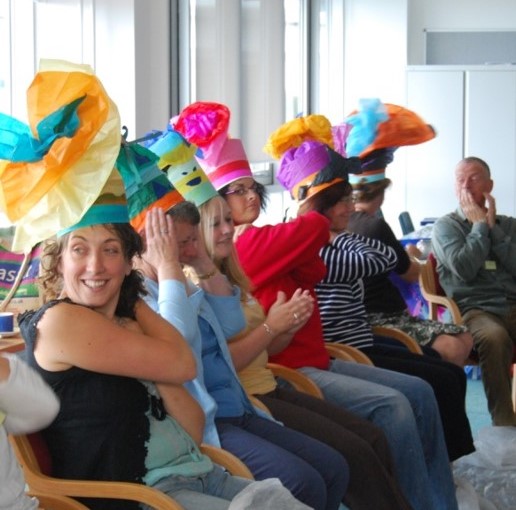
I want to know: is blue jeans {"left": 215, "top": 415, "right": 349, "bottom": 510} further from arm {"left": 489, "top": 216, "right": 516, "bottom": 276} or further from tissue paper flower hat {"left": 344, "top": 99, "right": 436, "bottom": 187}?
arm {"left": 489, "top": 216, "right": 516, "bottom": 276}

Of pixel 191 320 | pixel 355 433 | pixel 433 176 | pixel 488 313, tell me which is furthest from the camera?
pixel 433 176

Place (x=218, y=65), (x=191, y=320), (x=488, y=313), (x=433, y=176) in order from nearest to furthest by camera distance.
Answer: (x=191, y=320) → (x=488, y=313) → (x=218, y=65) → (x=433, y=176)

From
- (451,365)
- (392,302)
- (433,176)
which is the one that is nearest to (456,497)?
(451,365)

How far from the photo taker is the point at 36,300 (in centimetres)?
284

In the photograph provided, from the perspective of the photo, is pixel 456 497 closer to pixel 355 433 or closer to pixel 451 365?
pixel 451 365

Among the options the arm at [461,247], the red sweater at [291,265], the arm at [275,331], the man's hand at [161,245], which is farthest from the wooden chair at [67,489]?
the arm at [461,247]

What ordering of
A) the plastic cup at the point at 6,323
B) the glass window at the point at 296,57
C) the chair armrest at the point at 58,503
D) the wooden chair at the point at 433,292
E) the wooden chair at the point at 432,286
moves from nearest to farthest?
the chair armrest at the point at 58,503
the plastic cup at the point at 6,323
the wooden chair at the point at 433,292
the wooden chair at the point at 432,286
the glass window at the point at 296,57

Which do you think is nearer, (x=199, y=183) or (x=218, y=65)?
(x=199, y=183)

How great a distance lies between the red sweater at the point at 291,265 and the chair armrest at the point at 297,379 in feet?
0.38

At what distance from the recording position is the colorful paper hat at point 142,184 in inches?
92.5

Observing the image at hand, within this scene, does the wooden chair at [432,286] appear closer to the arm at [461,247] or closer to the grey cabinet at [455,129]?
the arm at [461,247]

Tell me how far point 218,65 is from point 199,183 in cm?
227

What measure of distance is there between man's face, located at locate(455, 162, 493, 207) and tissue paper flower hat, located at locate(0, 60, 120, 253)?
9.24ft

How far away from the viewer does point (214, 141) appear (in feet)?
10.3
